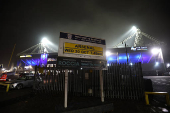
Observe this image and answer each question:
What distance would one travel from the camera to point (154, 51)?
4444cm

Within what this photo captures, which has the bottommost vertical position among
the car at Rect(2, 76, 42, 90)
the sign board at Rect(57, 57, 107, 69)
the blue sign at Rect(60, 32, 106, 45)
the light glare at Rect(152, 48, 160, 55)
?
the car at Rect(2, 76, 42, 90)

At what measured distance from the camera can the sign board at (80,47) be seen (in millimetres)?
4492

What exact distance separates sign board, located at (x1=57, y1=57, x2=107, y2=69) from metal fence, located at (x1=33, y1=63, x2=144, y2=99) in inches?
81.5

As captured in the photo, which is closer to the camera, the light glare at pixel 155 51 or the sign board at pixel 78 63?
the sign board at pixel 78 63

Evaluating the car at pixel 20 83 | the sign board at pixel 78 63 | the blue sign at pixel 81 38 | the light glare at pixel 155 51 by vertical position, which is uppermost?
the light glare at pixel 155 51

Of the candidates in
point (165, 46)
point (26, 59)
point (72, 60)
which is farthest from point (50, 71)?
point (26, 59)

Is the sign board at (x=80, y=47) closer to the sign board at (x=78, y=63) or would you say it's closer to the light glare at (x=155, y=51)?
the sign board at (x=78, y=63)

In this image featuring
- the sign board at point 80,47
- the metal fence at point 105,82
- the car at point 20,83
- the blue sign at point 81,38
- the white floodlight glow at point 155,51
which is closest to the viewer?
the sign board at point 80,47

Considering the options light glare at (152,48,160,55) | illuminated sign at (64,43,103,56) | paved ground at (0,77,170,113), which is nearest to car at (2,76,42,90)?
paved ground at (0,77,170,113)

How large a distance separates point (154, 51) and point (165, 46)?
759 centimetres

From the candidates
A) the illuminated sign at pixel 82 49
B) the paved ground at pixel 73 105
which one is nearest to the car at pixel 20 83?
the paved ground at pixel 73 105

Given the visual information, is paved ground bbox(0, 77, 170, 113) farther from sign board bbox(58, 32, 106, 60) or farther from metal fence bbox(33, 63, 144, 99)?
sign board bbox(58, 32, 106, 60)

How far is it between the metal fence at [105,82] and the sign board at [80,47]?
222cm

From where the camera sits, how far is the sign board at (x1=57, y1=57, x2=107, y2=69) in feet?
13.7
